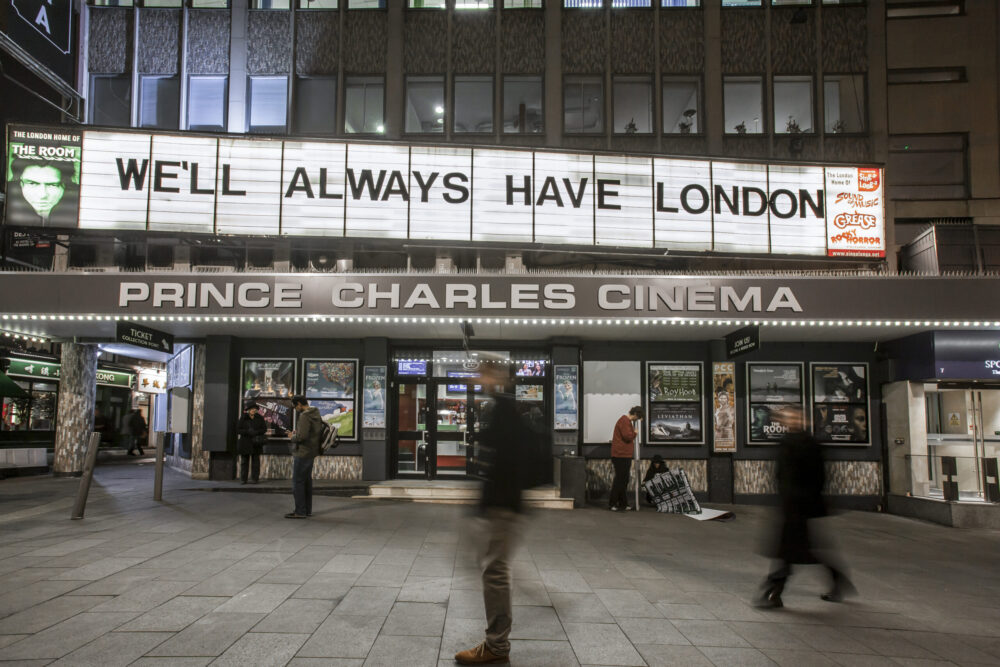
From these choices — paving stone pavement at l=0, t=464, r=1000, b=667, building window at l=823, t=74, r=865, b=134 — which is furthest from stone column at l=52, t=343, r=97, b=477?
building window at l=823, t=74, r=865, b=134

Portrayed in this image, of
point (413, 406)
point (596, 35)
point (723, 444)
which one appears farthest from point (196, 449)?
point (596, 35)

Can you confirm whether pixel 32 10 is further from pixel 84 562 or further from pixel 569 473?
pixel 569 473

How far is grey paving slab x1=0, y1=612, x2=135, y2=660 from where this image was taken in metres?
4.16

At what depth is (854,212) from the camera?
12.9 m

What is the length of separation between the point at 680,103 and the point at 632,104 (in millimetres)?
1183

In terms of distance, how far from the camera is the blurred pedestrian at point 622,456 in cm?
1146

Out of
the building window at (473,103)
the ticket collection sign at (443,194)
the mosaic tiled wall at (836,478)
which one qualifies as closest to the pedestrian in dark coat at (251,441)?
the ticket collection sign at (443,194)

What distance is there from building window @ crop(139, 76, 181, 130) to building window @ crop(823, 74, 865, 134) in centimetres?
1583

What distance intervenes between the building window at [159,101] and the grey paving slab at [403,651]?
14463 mm

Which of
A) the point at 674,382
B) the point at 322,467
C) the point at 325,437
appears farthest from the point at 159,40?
the point at 674,382

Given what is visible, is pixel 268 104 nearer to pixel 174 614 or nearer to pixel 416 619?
pixel 174 614

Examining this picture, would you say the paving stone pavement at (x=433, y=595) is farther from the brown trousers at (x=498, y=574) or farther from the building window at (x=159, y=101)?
the building window at (x=159, y=101)

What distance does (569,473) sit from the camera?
11867mm

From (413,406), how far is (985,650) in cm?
1068
